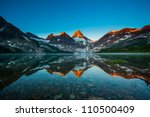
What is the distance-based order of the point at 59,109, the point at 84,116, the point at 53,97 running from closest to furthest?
1. the point at 84,116
2. the point at 59,109
3. the point at 53,97

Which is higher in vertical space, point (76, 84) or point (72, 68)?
point (72, 68)

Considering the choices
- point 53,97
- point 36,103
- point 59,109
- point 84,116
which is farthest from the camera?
point 53,97

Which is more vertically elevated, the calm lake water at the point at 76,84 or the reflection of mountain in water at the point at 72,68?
the reflection of mountain in water at the point at 72,68

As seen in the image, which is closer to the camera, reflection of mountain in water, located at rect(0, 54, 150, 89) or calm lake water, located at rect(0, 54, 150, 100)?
calm lake water, located at rect(0, 54, 150, 100)

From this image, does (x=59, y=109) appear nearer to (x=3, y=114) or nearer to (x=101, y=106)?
(x=101, y=106)

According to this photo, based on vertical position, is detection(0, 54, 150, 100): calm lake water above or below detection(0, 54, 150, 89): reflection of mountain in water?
below

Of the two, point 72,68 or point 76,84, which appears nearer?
point 76,84

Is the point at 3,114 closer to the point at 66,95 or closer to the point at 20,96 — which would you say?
the point at 20,96

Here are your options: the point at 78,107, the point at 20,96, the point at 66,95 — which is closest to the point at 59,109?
the point at 78,107

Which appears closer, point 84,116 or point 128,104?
point 84,116

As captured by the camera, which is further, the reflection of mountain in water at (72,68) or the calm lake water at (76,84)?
the reflection of mountain in water at (72,68)
